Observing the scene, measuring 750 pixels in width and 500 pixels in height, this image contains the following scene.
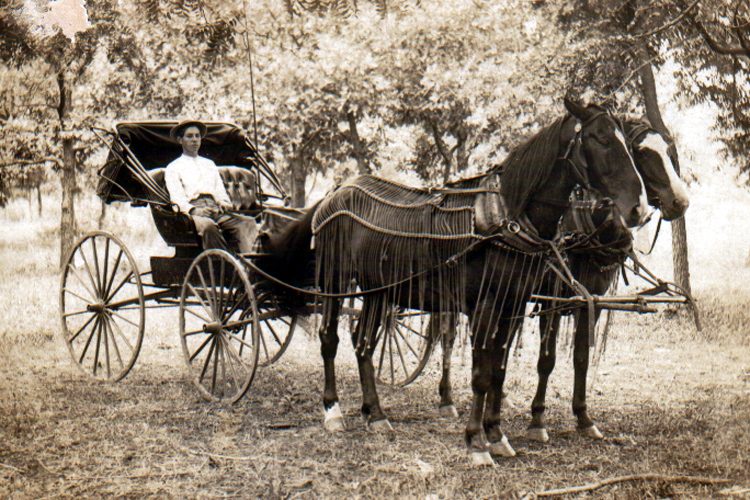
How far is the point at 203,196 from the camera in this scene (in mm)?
7508

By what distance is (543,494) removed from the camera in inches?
183

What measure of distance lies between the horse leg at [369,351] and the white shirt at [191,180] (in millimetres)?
2079

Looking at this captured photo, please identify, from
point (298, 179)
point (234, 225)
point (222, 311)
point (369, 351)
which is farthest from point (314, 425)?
point (298, 179)

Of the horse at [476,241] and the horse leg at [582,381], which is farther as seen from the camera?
the horse leg at [582,381]

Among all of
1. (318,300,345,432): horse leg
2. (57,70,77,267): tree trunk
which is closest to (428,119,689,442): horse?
(318,300,345,432): horse leg

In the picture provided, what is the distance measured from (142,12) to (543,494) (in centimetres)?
393

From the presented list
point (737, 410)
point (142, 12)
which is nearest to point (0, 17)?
point (142, 12)

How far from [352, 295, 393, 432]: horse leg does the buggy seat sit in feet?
6.10

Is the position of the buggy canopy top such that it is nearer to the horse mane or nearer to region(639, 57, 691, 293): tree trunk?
the horse mane

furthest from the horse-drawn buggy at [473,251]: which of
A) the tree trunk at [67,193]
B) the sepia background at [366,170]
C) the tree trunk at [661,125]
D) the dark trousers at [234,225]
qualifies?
the tree trunk at [661,125]

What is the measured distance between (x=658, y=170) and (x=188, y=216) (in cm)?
410

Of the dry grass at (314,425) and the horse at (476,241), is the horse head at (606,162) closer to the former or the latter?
the horse at (476,241)

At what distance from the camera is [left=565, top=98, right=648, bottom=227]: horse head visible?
474cm

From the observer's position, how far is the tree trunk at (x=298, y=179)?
15883 mm
